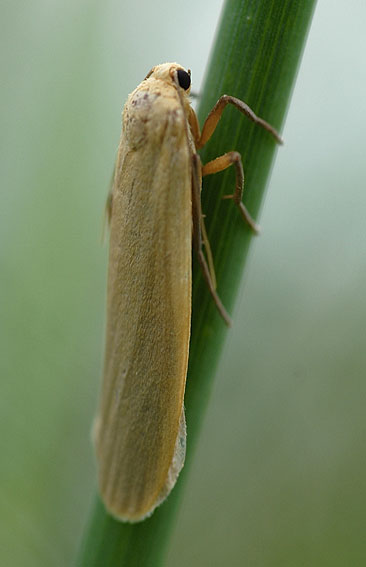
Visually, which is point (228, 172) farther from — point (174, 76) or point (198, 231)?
point (174, 76)

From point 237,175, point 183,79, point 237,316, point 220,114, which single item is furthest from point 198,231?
point 237,316

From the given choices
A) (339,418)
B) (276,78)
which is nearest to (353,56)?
(276,78)

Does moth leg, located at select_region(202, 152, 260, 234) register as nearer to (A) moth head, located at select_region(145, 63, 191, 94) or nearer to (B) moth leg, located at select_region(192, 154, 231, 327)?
(B) moth leg, located at select_region(192, 154, 231, 327)

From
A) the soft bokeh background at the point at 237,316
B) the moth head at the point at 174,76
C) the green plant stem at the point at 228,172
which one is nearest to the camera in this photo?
the green plant stem at the point at 228,172

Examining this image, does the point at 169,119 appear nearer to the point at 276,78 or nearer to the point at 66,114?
the point at 276,78

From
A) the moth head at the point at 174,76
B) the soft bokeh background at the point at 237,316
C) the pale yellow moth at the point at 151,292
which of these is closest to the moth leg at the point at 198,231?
the pale yellow moth at the point at 151,292

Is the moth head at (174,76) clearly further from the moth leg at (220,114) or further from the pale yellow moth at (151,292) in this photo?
the moth leg at (220,114)
